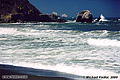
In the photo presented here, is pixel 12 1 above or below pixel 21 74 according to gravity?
above

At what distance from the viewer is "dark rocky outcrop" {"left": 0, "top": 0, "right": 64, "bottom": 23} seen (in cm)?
10262

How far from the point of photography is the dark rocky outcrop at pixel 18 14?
103 m

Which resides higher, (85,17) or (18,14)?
(18,14)

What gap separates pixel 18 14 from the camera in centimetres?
10825

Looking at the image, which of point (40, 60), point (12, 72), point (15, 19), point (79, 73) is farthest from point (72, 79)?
point (15, 19)

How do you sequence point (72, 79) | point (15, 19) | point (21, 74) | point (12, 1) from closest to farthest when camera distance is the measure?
1. point (72, 79)
2. point (21, 74)
3. point (15, 19)
4. point (12, 1)

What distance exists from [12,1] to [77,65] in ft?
443

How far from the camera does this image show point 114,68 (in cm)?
809

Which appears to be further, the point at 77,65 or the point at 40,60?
→ the point at 40,60

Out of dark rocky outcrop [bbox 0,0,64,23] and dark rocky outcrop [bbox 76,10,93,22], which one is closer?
dark rocky outcrop [bbox 76,10,93,22]

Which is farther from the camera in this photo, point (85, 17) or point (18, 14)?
point (18, 14)

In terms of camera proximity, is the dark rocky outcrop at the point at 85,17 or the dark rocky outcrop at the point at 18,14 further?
the dark rocky outcrop at the point at 18,14

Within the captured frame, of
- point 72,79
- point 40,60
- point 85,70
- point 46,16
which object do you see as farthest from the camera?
point 46,16

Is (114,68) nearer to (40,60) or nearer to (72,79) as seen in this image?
(72,79)
